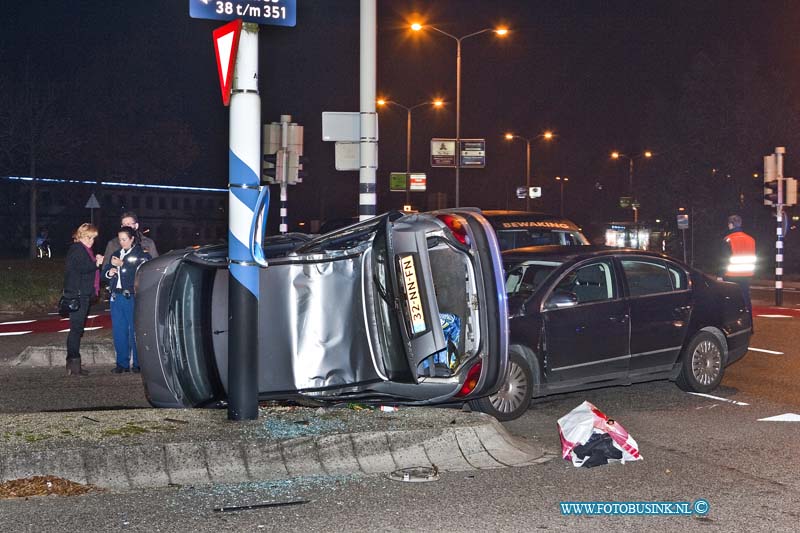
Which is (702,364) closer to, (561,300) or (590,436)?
(561,300)

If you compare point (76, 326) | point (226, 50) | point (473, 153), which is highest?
point (473, 153)

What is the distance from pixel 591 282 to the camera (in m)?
10.1

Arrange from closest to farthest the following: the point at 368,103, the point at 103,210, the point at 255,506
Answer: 1. the point at 255,506
2. the point at 368,103
3. the point at 103,210

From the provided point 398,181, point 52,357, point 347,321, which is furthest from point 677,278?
point 398,181

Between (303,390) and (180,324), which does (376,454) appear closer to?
(303,390)

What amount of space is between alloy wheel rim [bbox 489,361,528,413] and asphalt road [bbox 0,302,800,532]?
0.25 metres

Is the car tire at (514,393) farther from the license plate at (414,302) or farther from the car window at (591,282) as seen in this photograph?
the license plate at (414,302)

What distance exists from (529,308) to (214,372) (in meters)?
3.03

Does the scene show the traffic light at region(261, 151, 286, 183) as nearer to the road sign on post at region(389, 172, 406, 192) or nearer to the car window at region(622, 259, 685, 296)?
the car window at region(622, 259, 685, 296)

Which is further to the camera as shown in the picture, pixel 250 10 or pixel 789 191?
pixel 789 191

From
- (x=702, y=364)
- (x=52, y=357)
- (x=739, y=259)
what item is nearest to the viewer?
(x=702, y=364)

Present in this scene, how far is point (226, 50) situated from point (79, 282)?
210 inches

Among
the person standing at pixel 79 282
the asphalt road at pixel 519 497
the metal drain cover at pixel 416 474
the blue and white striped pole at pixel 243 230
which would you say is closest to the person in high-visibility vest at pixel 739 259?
the asphalt road at pixel 519 497

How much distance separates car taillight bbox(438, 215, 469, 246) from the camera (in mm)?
8117
